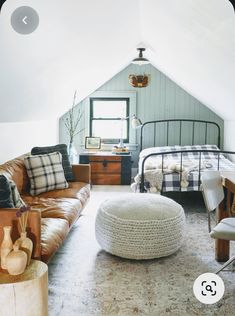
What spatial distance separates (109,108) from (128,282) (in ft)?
14.8

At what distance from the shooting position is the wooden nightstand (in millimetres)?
6277

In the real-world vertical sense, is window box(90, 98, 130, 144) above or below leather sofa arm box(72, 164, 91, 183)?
above

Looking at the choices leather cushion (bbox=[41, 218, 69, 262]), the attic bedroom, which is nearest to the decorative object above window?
the attic bedroom

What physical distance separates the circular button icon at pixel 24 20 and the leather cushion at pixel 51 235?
1.39m

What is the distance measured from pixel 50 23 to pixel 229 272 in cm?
230

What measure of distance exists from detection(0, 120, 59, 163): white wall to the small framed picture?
0.68 m

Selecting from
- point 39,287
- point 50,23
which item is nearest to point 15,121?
point 50,23

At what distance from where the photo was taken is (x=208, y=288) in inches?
103

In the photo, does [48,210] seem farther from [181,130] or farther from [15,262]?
[181,130]

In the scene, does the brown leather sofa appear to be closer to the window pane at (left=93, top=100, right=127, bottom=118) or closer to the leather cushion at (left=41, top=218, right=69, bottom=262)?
the leather cushion at (left=41, top=218, right=69, bottom=262)

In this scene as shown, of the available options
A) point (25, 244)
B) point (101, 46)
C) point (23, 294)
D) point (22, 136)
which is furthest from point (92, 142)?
point (23, 294)

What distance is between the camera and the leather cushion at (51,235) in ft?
8.36

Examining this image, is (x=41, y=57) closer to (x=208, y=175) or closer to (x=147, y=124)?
(x=208, y=175)

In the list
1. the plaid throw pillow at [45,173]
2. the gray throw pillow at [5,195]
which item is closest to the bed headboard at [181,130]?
the plaid throw pillow at [45,173]
